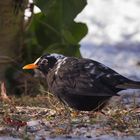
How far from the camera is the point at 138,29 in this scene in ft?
36.2

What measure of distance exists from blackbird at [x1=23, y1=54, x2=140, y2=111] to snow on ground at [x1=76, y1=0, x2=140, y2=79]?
9.28ft

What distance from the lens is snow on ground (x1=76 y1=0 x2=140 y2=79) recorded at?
9109 millimetres

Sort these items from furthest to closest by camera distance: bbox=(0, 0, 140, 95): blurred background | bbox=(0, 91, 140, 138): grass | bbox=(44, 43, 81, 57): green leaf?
bbox=(44, 43, 81, 57): green leaf
bbox=(0, 0, 140, 95): blurred background
bbox=(0, 91, 140, 138): grass

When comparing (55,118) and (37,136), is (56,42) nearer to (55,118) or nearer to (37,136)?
(55,118)

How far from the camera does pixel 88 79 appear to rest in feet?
16.4

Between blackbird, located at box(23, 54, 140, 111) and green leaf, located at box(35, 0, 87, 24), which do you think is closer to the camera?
blackbird, located at box(23, 54, 140, 111)

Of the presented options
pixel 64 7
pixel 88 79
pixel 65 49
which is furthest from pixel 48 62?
pixel 65 49

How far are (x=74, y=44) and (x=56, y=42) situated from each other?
8.5 inches

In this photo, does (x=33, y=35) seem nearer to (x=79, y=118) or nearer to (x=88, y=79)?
(x=88, y=79)

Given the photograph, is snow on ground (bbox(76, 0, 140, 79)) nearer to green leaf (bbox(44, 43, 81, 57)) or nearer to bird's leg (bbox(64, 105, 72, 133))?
green leaf (bbox(44, 43, 81, 57))

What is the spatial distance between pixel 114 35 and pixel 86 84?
5924 mm

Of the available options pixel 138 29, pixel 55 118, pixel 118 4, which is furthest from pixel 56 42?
pixel 118 4

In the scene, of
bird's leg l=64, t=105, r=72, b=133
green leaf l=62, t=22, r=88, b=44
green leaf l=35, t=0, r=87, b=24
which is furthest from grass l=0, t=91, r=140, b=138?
green leaf l=62, t=22, r=88, b=44

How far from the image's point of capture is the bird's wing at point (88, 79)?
16.1 ft
